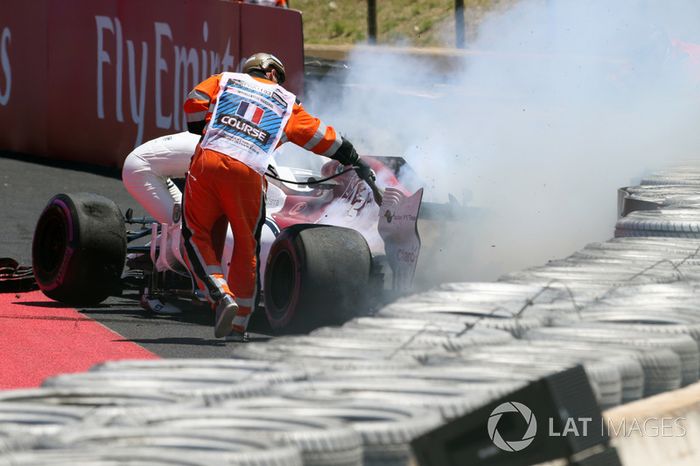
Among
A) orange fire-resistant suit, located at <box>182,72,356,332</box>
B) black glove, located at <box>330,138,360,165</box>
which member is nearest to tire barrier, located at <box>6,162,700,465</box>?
orange fire-resistant suit, located at <box>182,72,356,332</box>

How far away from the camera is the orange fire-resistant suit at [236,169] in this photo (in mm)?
7762

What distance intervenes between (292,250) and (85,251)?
161 centimetres

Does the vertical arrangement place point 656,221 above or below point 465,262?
above

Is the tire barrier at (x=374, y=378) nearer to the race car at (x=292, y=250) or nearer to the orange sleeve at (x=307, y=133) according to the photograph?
the race car at (x=292, y=250)

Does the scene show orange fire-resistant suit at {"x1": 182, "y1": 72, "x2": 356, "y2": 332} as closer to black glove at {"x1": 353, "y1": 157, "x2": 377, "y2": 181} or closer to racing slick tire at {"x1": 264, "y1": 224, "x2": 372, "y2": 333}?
racing slick tire at {"x1": 264, "y1": 224, "x2": 372, "y2": 333}

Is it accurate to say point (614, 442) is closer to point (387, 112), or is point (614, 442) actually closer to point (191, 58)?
point (387, 112)

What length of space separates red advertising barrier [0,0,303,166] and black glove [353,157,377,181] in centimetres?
599

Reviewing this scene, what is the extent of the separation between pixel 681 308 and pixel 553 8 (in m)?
9.84

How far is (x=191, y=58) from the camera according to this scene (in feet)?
48.6

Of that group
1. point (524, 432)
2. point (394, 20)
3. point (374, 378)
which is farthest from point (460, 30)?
point (524, 432)

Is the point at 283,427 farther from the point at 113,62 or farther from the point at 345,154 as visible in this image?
the point at 113,62

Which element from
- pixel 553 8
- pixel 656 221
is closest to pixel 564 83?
pixel 553 8

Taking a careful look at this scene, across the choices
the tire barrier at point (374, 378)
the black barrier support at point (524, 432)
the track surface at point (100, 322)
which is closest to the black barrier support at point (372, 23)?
the track surface at point (100, 322)

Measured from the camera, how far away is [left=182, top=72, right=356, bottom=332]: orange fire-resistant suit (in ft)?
25.5
